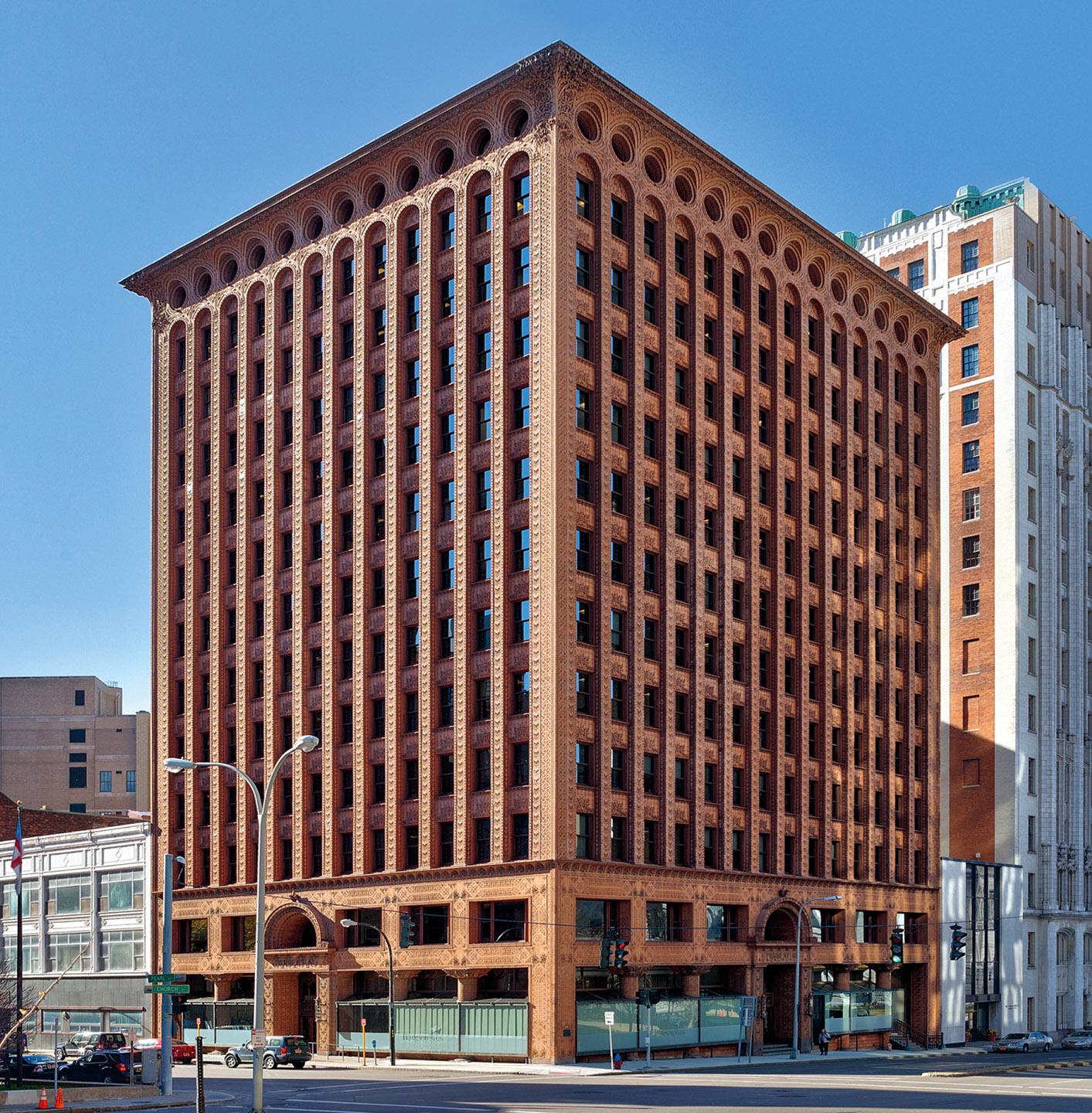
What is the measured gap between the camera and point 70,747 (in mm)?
146625

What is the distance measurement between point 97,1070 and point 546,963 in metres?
20.5

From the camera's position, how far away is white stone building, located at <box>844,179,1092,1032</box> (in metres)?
106

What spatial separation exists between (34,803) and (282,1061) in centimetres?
8247

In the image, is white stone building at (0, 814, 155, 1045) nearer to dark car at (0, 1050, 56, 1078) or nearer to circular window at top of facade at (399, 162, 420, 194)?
dark car at (0, 1050, 56, 1078)

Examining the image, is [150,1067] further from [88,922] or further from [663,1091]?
[88,922]

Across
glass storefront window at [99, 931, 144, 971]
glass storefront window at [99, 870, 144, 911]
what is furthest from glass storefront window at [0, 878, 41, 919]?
glass storefront window at [99, 931, 144, 971]

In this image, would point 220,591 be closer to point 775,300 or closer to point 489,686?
point 489,686

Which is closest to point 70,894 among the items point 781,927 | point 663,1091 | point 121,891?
point 121,891

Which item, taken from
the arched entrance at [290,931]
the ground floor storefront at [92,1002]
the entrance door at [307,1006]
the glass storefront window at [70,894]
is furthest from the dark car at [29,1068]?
the glass storefront window at [70,894]

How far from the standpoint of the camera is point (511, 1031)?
67375 mm

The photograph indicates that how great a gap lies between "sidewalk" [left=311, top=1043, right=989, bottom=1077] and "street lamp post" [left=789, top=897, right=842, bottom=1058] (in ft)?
2.33

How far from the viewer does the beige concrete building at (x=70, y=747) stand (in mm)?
145250

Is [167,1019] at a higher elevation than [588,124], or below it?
below

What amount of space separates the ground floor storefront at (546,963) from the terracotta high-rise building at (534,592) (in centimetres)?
21
